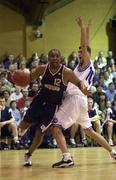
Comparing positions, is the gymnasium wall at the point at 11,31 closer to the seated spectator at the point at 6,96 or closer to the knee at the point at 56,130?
the seated spectator at the point at 6,96

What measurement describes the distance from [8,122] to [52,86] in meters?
4.80

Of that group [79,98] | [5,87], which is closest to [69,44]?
[5,87]

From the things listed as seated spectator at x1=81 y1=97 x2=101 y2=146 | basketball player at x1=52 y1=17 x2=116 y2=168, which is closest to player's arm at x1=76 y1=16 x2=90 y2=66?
basketball player at x1=52 y1=17 x2=116 y2=168

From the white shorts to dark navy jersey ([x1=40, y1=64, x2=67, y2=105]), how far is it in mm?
246

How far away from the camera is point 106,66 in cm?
1645

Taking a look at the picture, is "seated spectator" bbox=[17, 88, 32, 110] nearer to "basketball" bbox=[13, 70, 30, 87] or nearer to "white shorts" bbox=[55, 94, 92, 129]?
"white shorts" bbox=[55, 94, 92, 129]

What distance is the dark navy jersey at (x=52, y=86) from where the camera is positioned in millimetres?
6617

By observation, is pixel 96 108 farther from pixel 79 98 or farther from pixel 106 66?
pixel 79 98

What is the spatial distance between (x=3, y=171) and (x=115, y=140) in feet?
22.8

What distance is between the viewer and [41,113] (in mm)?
6672

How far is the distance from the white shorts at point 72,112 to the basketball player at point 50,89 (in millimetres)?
176

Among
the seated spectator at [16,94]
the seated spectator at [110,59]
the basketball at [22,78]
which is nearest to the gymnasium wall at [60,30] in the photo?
the seated spectator at [110,59]

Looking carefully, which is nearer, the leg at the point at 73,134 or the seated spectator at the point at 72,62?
the leg at the point at 73,134

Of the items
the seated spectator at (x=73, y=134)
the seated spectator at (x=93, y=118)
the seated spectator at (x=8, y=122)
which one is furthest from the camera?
the seated spectator at (x=93, y=118)
